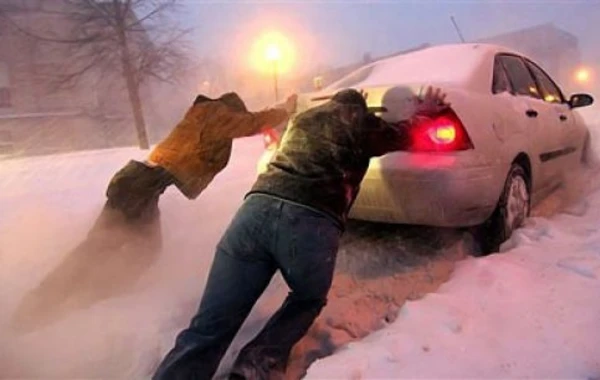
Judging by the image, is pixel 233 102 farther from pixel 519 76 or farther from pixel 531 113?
pixel 519 76

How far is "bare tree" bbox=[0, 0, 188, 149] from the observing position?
52.9 ft

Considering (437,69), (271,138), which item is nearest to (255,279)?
(271,138)

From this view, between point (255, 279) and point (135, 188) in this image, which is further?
point (135, 188)

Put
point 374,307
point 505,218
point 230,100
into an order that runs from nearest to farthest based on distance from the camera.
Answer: point 374,307
point 230,100
point 505,218

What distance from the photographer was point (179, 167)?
3.40m

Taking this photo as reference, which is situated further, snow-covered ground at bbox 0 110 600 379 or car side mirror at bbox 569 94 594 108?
car side mirror at bbox 569 94 594 108

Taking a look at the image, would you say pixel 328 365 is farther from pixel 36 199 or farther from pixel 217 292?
pixel 36 199

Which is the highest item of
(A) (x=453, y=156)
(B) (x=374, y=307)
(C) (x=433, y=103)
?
(C) (x=433, y=103)

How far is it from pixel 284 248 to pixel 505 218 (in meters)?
2.05

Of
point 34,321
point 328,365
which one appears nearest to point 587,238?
point 328,365

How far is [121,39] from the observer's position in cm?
1638

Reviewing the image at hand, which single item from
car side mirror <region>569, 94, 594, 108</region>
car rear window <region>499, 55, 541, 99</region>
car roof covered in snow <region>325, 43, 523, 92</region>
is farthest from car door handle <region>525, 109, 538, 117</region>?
car side mirror <region>569, 94, 594, 108</region>

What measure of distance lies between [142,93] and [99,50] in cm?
415

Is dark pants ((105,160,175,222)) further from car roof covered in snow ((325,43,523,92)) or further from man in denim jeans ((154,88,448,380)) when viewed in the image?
car roof covered in snow ((325,43,523,92))
